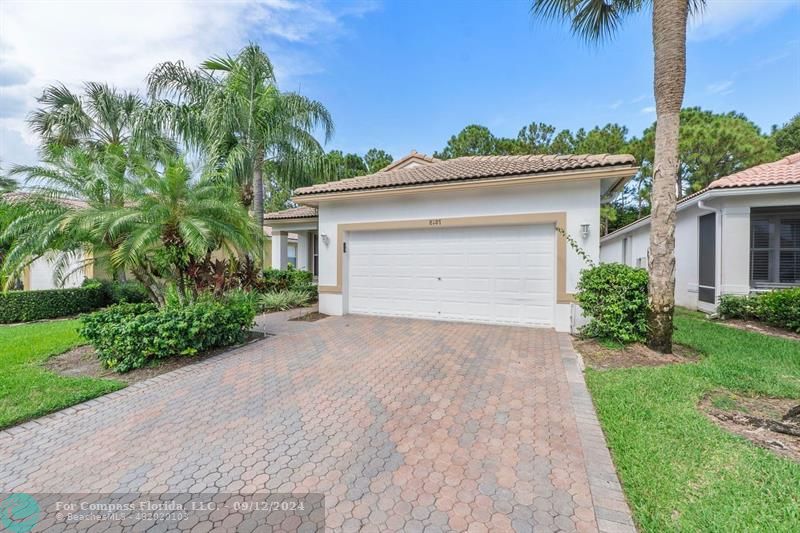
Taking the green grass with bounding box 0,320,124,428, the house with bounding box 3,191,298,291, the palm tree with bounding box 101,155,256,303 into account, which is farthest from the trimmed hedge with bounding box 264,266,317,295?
the green grass with bounding box 0,320,124,428

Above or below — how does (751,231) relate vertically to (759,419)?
above

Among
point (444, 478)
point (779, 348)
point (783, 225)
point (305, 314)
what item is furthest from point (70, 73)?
point (783, 225)

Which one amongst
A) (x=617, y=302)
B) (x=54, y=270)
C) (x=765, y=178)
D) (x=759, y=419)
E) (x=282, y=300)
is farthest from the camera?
(x=282, y=300)

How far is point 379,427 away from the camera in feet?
12.2

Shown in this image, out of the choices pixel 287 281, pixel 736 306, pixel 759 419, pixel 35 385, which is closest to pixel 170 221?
pixel 35 385

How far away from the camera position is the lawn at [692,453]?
7.80ft

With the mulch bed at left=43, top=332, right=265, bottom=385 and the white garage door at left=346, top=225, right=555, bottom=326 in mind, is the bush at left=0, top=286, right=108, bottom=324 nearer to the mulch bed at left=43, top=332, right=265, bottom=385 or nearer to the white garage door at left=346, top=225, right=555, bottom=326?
the mulch bed at left=43, top=332, right=265, bottom=385

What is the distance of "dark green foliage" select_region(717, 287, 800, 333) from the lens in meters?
7.95

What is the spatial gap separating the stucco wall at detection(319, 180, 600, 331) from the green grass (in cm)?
607

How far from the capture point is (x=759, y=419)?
3.79m

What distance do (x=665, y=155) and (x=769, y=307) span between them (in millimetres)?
5898

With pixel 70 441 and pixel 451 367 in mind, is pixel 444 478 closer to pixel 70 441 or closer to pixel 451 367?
pixel 451 367

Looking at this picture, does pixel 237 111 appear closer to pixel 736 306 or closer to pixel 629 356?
pixel 629 356

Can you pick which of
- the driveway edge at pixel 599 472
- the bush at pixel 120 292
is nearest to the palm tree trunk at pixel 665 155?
the driveway edge at pixel 599 472
